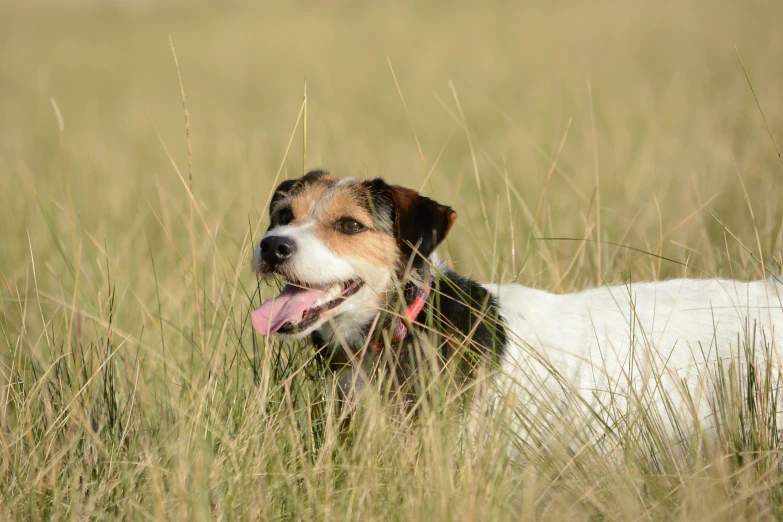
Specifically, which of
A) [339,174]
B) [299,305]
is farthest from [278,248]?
[339,174]

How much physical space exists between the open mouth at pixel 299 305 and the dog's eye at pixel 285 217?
18.5 inches

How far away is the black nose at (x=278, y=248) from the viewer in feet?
10.8

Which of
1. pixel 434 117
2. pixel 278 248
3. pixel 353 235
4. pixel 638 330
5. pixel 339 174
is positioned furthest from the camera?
pixel 434 117

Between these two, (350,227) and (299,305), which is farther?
(350,227)

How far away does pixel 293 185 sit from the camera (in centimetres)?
415

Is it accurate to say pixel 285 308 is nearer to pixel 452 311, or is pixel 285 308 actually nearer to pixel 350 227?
pixel 350 227

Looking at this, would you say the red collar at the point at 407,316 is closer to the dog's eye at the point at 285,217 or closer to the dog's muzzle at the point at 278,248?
the dog's muzzle at the point at 278,248

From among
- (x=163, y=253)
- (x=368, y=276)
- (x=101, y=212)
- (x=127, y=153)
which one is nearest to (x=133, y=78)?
(x=127, y=153)

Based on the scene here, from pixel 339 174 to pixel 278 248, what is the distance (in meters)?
3.68

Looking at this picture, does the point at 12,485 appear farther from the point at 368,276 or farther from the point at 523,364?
the point at 523,364

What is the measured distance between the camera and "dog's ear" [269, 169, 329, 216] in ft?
13.4

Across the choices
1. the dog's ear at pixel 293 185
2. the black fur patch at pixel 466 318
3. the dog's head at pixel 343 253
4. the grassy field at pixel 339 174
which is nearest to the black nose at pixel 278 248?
the dog's head at pixel 343 253

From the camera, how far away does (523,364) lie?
3299 millimetres

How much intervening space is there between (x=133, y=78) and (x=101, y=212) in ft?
26.3
